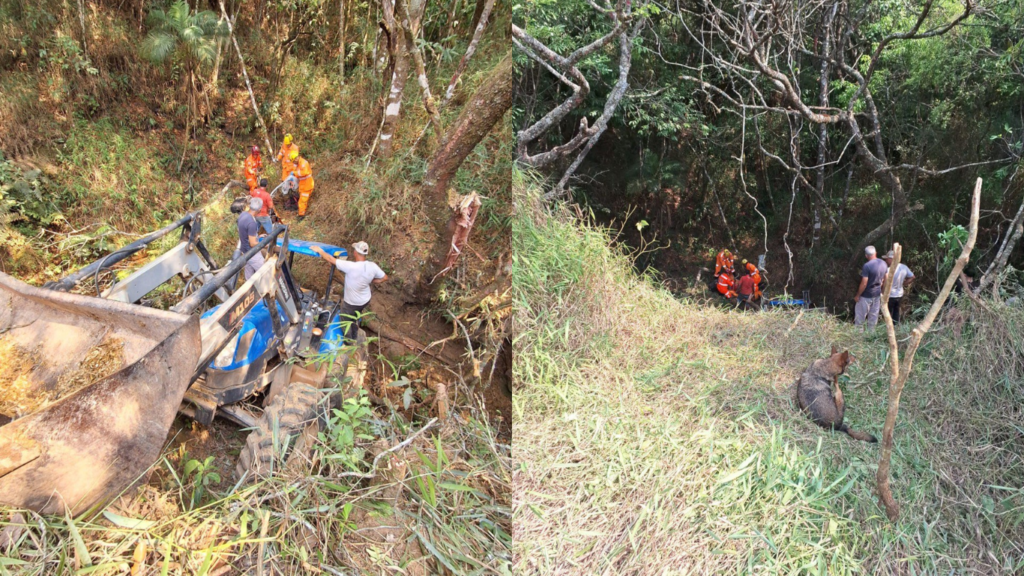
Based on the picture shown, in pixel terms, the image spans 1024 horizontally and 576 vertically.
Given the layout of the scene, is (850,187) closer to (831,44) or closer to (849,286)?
(849,286)

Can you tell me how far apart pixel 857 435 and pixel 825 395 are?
28 cm

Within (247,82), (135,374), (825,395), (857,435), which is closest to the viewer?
(135,374)

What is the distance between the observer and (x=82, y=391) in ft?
7.25

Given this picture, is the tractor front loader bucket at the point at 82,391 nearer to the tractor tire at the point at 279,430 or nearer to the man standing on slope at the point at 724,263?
the tractor tire at the point at 279,430

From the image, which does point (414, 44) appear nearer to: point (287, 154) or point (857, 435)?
point (287, 154)

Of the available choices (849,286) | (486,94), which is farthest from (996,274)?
(486,94)

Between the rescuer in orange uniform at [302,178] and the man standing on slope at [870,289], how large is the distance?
6.18 metres

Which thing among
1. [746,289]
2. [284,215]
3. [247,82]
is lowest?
[284,215]

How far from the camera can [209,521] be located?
213 cm

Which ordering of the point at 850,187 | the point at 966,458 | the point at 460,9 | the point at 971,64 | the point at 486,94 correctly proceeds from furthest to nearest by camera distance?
the point at 460,9
the point at 850,187
the point at 971,64
the point at 486,94
the point at 966,458

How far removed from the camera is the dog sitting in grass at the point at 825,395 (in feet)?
11.5

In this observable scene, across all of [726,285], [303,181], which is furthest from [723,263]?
[303,181]

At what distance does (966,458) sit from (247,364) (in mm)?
4233

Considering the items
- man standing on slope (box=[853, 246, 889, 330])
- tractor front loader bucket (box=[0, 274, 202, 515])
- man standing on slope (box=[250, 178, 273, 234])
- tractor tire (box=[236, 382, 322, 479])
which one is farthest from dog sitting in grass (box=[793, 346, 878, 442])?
man standing on slope (box=[250, 178, 273, 234])
